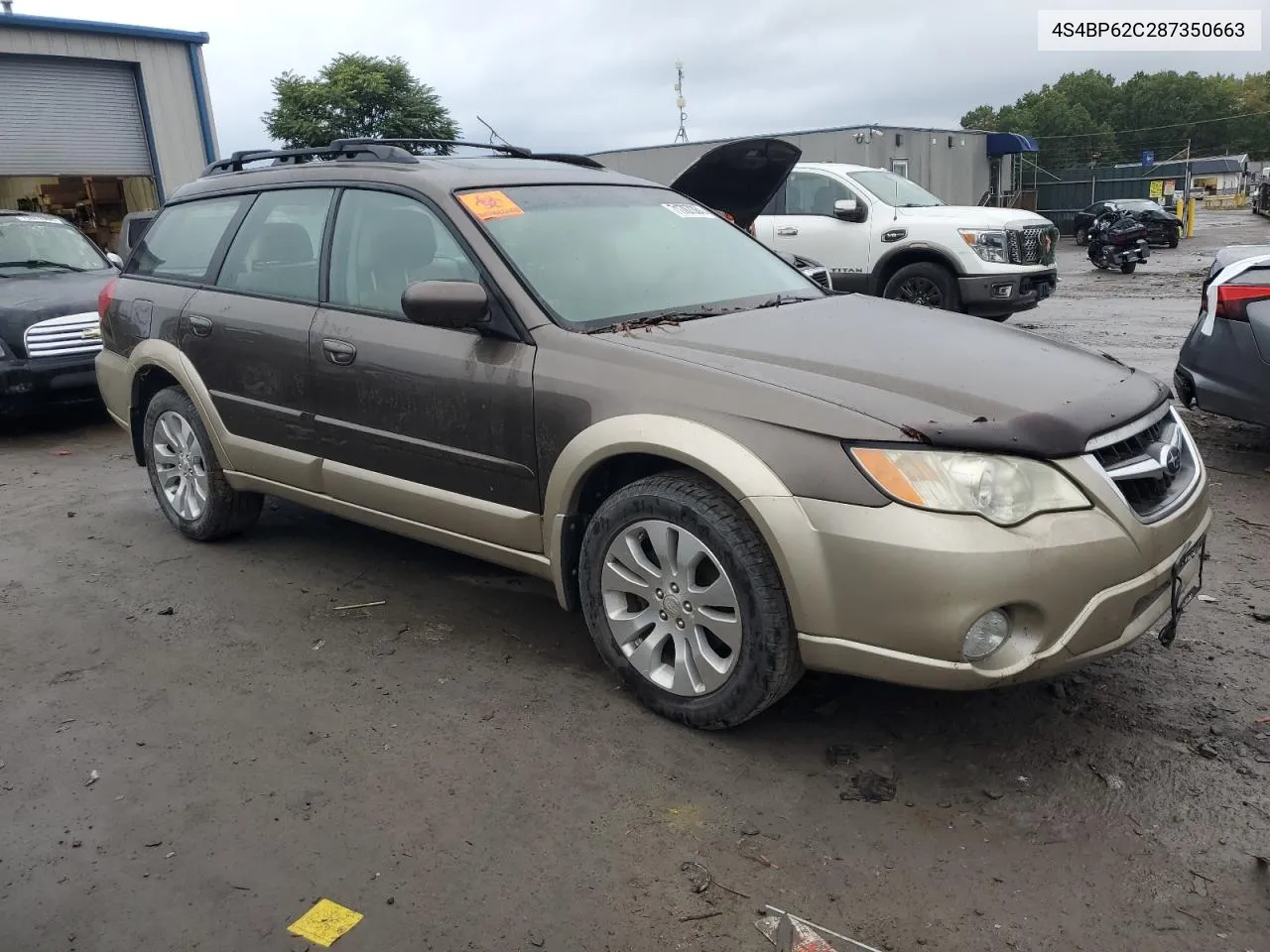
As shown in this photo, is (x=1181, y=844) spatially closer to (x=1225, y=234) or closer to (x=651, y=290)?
(x=651, y=290)

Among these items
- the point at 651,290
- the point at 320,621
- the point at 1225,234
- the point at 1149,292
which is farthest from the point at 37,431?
the point at 1225,234

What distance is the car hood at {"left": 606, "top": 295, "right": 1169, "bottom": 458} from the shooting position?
270 centimetres

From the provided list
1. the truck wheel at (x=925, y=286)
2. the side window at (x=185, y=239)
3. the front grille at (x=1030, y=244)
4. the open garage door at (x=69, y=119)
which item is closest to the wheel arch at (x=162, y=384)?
the side window at (x=185, y=239)

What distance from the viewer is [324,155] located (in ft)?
15.2

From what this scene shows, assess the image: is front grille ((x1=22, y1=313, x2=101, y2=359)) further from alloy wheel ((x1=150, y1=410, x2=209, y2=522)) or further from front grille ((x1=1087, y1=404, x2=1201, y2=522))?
front grille ((x1=1087, y1=404, x2=1201, y2=522))

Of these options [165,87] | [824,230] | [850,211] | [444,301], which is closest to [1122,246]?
[824,230]

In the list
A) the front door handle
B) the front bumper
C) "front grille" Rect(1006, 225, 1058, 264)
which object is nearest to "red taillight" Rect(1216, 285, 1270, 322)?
the front bumper

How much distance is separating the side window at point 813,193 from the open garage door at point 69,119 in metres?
12.1

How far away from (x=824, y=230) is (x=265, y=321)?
8103 mm

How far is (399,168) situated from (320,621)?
1805mm

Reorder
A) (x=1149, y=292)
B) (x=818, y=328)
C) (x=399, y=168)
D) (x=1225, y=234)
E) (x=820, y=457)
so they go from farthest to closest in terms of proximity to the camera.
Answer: (x=1225, y=234) → (x=1149, y=292) → (x=399, y=168) → (x=818, y=328) → (x=820, y=457)

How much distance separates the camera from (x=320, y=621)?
407cm

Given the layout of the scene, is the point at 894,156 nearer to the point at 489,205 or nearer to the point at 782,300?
the point at 782,300

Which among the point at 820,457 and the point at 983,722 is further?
the point at 983,722
